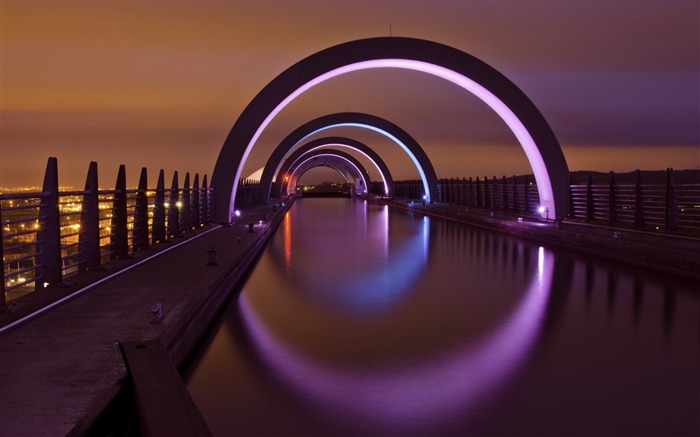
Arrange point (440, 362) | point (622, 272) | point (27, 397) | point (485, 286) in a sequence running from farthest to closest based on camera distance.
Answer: point (622, 272) < point (485, 286) < point (440, 362) < point (27, 397)

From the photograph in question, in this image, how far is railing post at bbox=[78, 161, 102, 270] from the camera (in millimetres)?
8508

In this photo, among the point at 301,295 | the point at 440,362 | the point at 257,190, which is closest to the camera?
the point at 440,362

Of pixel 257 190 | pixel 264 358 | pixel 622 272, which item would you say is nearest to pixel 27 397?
pixel 264 358

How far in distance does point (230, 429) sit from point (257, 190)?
34076 millimetres

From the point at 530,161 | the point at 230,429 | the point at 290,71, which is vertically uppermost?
the point at 290,71

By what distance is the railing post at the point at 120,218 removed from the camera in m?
9.93

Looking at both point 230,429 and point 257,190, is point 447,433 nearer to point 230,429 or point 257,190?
point 230,429

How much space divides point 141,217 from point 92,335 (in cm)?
681

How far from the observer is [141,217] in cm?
1148

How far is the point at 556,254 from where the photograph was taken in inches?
508

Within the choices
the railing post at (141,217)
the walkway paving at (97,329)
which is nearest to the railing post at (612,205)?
the walkway paving at (97,329)

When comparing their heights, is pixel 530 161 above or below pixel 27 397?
above

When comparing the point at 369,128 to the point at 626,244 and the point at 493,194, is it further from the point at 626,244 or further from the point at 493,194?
the point at 626,244

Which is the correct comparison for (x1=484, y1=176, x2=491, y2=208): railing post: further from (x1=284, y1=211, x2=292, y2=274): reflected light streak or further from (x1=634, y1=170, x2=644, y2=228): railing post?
(x1=634, y1=170, x2=644, y2=228): railing post
